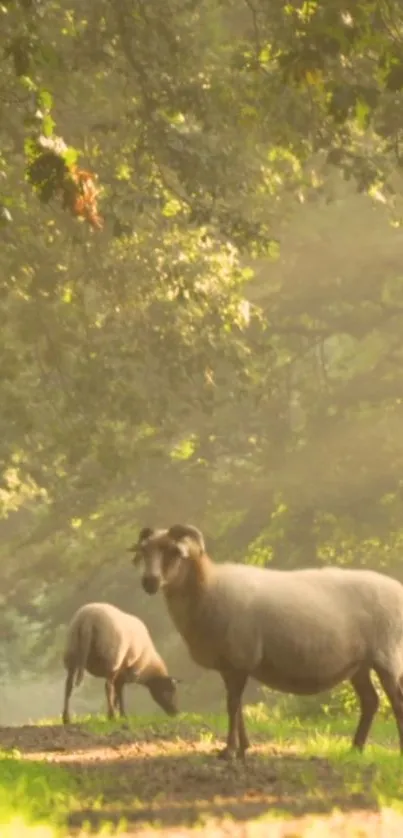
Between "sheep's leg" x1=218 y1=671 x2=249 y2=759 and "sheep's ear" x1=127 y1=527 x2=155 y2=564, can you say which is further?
"sheep's leg" x1=218 y1=671 x2=249 y2=759

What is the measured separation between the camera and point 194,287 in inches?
677

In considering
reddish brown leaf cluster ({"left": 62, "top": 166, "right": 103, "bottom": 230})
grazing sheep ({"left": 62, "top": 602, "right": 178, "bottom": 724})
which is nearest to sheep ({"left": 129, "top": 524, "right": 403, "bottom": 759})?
reddish brown leaf cluster ({"left": 62, "top": 166, "right": 103, "bottom": 230})

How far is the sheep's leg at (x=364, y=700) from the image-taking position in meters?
10.5

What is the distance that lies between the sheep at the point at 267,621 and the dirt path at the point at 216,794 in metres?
0.60

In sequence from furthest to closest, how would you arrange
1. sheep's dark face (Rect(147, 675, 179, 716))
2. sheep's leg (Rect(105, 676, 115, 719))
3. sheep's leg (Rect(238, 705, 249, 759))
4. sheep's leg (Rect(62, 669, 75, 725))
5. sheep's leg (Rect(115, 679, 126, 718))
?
sheep's dark face (Rect(147, 675, 179, 716)), sheep's leg (Rect(115, 679, 126, 718)), sheep's leg (Rect(105, 676, 115, 719)), sheep's leg (Rect(62, 669, 75, 725)), sheep's leg (Rect(238, 705, 249, 759))

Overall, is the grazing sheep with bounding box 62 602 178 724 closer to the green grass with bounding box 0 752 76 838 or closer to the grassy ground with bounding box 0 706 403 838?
the grassy ground with bounding box 0 706 403 838

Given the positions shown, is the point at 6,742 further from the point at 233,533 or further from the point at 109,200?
the point at 233,533

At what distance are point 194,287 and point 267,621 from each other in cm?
835

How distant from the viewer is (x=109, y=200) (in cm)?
1516

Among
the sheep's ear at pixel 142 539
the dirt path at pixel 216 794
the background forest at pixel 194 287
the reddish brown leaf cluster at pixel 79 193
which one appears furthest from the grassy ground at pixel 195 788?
the background forest at pixel 194 287

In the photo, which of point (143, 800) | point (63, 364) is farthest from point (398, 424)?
point (143, 800)

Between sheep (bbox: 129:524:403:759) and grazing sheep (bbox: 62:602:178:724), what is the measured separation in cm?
522

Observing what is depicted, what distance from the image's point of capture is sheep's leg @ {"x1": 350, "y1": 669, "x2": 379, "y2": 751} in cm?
1052

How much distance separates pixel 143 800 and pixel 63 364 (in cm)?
1229
